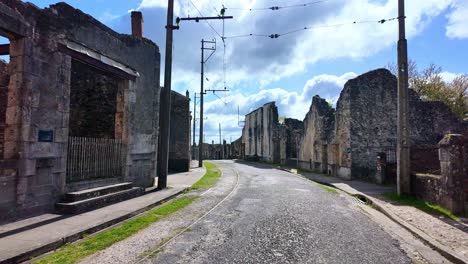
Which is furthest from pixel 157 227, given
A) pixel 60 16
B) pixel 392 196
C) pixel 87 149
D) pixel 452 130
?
pixel 452 130

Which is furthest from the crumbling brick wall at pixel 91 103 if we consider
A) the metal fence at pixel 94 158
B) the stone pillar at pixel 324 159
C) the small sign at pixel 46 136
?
the stone pillar at pixel 324 159

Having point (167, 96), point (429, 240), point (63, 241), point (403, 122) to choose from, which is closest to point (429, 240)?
point (429, 240)

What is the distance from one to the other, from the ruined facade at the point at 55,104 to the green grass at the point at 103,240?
2366 mm

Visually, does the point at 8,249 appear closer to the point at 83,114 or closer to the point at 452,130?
the point at 83,114

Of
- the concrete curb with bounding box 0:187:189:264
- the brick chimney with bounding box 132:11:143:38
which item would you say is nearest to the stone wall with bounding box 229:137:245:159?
the brick chimney with bounding box 132:11:143:38

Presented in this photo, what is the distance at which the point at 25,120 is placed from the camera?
9461 millimetres

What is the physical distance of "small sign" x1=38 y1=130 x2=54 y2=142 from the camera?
10016 millimetres

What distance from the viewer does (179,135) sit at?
31.3 meters

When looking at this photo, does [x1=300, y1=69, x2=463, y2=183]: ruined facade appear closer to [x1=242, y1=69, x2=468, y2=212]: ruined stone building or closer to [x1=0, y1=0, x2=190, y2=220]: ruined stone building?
[x1=242, y1=69, x2=468, y2=212]: ruined stone building

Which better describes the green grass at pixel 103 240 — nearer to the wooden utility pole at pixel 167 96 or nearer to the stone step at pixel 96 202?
the stone step at pixel 96 202

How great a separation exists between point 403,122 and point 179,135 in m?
20.1

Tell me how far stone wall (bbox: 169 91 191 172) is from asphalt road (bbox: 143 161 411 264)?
1815 cm

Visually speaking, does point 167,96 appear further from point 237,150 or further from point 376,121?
point 237,150

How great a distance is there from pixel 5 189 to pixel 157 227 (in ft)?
11.4
